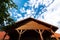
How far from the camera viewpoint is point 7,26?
2478cm

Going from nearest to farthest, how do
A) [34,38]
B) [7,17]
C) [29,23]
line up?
[7,17]
[29,23]
[34,38]

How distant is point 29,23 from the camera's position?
25438 mm

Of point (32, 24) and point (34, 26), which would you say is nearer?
point (34, 26)

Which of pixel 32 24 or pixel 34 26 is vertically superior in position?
pixel 32 24

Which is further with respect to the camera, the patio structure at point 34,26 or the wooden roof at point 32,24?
the wooden roof at point 32,24

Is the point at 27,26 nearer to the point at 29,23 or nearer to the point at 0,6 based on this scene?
A: the point at 29,23

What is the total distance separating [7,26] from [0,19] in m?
3.09

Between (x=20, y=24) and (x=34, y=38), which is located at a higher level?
(x=20, y=24)

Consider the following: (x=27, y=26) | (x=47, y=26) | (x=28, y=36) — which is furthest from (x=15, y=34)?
(x=47, y=26)

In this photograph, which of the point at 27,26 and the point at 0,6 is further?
the point at 27,26

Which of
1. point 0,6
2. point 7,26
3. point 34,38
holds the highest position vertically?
point 0,6

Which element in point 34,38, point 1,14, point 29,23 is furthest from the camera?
point 34,38

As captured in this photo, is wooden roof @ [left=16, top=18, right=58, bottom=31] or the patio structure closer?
the patio structure

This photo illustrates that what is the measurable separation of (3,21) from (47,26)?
7070 mm
